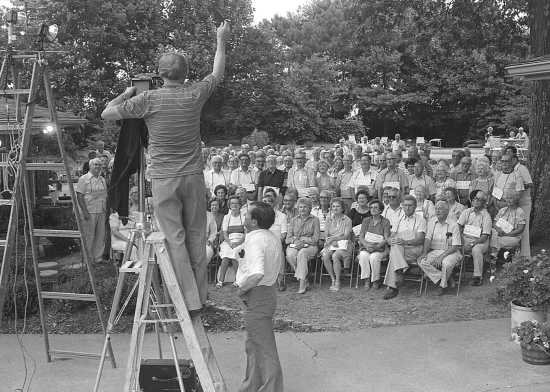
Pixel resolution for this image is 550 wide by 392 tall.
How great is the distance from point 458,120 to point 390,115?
431cm

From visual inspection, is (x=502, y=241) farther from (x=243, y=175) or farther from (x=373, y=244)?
(x=243, y=175)

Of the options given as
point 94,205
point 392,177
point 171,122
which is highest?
point 171,122

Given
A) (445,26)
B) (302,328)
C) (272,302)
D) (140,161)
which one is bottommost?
(302,328)

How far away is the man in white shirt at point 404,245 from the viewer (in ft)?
28.1

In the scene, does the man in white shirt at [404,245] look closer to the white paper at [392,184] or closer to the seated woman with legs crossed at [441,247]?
the seated woman with legs crossed at [441,247]

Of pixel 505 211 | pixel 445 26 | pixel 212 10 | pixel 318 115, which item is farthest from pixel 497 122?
pixel 505 211

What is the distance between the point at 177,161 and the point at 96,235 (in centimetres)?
687

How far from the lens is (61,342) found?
21.0 feet

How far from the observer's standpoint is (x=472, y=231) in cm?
868

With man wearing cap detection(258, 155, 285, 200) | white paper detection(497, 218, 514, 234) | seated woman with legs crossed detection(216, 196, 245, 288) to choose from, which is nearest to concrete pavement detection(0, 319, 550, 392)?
white paper detection(497, 218, 514, 234)

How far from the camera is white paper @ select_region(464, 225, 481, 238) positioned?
866 centimetres

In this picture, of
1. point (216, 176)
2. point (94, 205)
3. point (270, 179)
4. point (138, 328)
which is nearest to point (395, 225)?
point (270, 179)

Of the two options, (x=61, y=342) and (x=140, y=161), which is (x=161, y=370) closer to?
(x=140, y=161)

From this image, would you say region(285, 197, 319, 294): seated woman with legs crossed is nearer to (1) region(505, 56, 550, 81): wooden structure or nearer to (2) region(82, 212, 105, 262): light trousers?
(2) region(82, 212, 105, 262): light trousers
